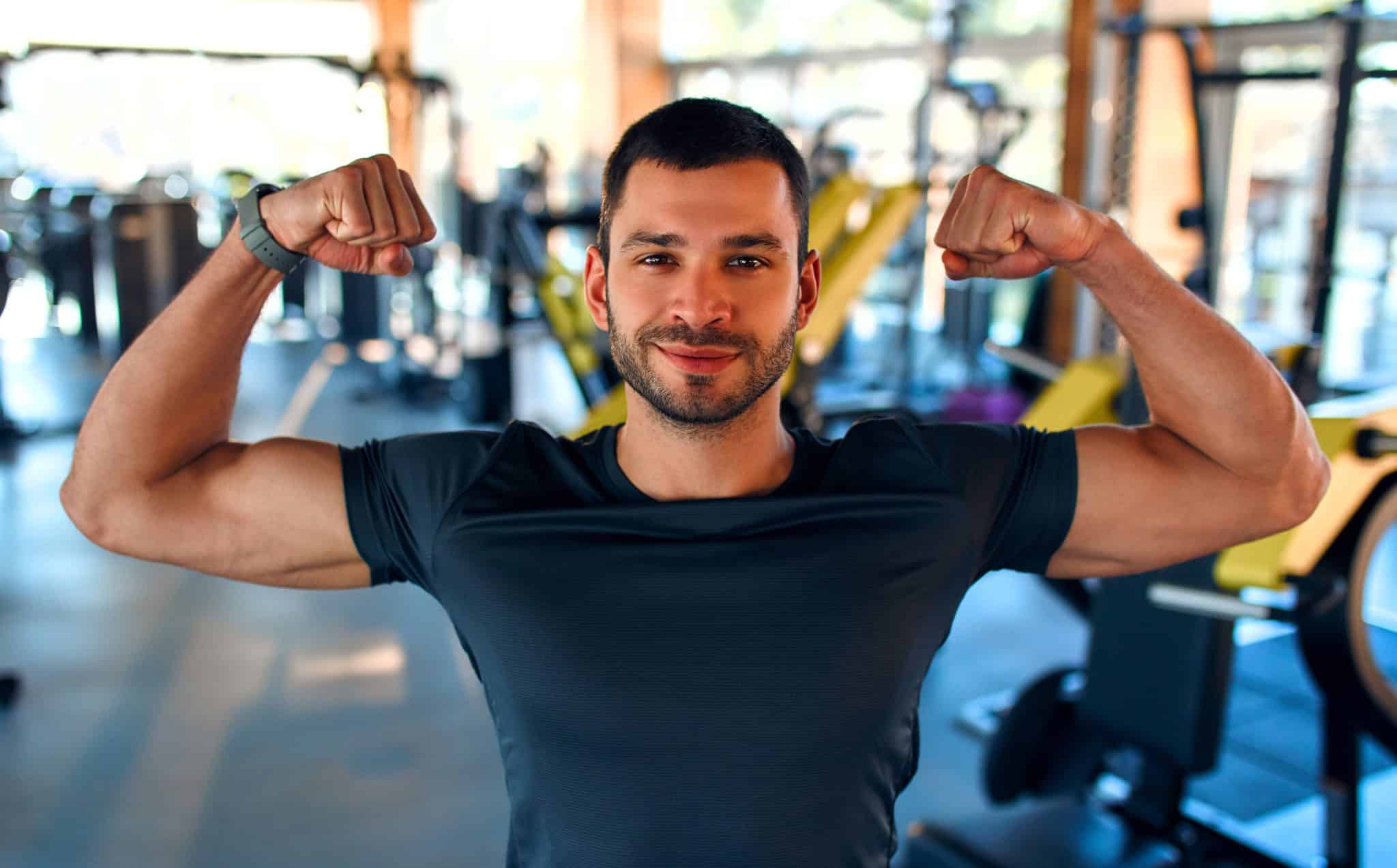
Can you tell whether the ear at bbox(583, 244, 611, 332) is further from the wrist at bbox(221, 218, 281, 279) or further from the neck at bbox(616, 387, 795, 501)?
the wrist at bbox(221, 218, 281, 279)

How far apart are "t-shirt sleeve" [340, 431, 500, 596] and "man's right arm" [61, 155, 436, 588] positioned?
0.02 m

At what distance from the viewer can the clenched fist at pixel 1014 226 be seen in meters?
1.05

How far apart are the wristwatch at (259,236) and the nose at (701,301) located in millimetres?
359

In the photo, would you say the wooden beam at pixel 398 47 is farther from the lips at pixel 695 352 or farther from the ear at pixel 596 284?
the lips at pixel 695 352

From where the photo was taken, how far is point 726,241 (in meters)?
1.08

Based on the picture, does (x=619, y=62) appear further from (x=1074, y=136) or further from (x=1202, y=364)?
(x=1202, y=364)

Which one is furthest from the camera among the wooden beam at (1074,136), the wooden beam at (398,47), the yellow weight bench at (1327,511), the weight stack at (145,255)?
the wooden beam at (398,47)

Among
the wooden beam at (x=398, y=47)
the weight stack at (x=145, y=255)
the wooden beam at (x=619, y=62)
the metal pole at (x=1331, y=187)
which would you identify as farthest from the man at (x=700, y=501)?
the wooden beam at (x=619, y=62)

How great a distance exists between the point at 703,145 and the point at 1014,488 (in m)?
0.46

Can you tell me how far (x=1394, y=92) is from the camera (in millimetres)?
5133

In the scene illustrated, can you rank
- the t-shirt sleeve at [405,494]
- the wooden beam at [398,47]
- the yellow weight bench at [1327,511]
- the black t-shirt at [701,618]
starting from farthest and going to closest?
the wooden beam at [398,47] < the yellow weight bench at [1327,511] < the t-shirt sleeve at [405,494] < the black t-shirt at [701,618]

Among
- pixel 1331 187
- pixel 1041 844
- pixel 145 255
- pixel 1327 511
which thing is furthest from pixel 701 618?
pixel 145 255

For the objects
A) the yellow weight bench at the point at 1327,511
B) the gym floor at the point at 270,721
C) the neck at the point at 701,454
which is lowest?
the gym floor at the point at 270,721

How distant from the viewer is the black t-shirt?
3.35ft
